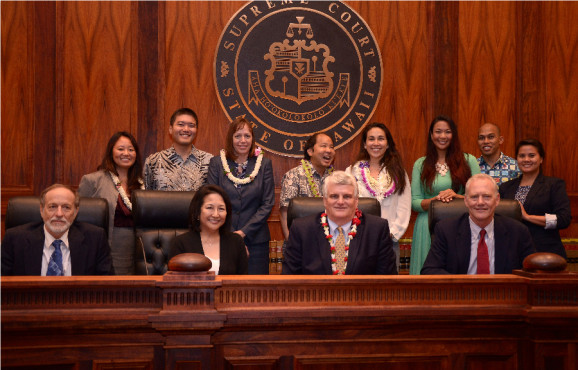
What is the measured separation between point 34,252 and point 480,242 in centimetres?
191

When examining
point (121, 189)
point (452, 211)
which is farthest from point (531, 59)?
point (121, 189)

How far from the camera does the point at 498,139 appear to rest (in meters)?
3.91

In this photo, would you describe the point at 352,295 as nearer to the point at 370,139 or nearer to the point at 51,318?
the point at 51,318

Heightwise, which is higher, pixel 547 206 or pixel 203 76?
pixel 203 76

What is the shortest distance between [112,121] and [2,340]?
3224 millimetres

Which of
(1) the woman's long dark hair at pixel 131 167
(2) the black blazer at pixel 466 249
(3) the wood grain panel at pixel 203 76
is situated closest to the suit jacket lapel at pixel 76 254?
(1) the woman's long dark hair at pixel 131 167

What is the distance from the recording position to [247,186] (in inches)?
136

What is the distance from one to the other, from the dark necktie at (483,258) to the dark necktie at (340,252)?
580 millimetres

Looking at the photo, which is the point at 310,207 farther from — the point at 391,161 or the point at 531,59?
the point at 531,59

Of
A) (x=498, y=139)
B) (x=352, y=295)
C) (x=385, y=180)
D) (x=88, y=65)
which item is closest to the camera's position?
(x=352, y=295)

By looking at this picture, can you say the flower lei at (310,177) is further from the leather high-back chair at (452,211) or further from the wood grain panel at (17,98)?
the wood grain panel at (17,98)

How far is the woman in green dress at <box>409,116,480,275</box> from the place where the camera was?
3.52 metres

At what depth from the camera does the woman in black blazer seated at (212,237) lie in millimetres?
2631

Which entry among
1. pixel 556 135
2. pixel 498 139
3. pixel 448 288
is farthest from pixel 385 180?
pixel 556 135
